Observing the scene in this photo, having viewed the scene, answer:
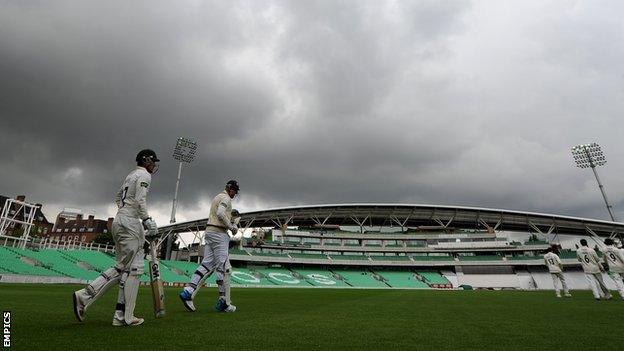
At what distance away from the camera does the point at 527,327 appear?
4488 mm

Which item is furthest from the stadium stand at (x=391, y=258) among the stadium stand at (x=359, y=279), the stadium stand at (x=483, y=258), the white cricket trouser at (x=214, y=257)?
the white cricket trouser at (x=214, y=257)

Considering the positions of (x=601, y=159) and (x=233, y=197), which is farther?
(x=601, y=159)

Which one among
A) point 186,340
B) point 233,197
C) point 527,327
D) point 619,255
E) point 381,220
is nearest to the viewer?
point 186,340

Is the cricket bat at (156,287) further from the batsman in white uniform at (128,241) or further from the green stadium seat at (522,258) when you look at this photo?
the green stadium seat at (522,258)

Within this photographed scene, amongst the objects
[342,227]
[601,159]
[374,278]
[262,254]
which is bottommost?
[374,278]

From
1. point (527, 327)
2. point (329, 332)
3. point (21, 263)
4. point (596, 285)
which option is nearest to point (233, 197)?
point (329, 332)

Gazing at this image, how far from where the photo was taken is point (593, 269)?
11.0m

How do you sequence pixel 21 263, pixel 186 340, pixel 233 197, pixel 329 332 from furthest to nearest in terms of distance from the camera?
1. pixel 21 263
2. pixel 233 197
3. pixel 329 332
4. pixel 186 340

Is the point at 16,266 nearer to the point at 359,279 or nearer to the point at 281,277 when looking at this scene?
the point at 281,277

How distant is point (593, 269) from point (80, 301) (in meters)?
14.1

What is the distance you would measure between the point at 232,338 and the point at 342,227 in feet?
211

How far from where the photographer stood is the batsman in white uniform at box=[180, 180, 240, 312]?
6.25 m

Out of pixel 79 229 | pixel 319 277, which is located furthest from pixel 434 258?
pixel 79 229

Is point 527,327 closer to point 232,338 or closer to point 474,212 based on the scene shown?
point 232,338
